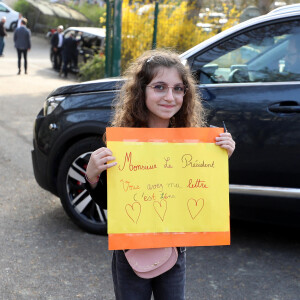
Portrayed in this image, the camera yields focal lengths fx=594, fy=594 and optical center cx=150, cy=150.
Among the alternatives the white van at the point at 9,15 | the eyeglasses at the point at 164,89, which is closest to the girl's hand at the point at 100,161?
the eyeglasses at the point at 164,89

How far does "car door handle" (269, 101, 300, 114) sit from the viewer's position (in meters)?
4.18

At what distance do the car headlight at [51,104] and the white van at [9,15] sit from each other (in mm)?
28906

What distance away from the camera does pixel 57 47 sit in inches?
806

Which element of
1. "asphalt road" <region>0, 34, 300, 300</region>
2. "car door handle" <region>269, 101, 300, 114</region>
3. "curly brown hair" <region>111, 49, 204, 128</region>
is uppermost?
"curly brown hair" <region>111, 49, 204, 128</region>

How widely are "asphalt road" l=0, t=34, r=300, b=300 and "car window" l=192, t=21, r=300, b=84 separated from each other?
135 centimetres

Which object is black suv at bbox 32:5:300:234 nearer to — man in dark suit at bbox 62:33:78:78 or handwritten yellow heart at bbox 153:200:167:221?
handwritten yellow heart at bbox 153:200:167:221

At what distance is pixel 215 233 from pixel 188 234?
0.12 m

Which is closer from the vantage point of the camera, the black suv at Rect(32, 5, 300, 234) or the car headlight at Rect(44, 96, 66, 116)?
the black suv at Rect(32, 5, 300, 234)

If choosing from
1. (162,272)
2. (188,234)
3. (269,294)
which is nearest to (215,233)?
(188,234)

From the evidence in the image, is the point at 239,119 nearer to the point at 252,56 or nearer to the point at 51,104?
the point at 252,56

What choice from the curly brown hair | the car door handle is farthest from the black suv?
the curly brown hair

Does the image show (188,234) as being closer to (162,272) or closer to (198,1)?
(162,272)

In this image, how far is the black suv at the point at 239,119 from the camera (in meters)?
4.23

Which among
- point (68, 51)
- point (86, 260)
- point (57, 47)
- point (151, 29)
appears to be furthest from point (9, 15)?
point (86, 260)
